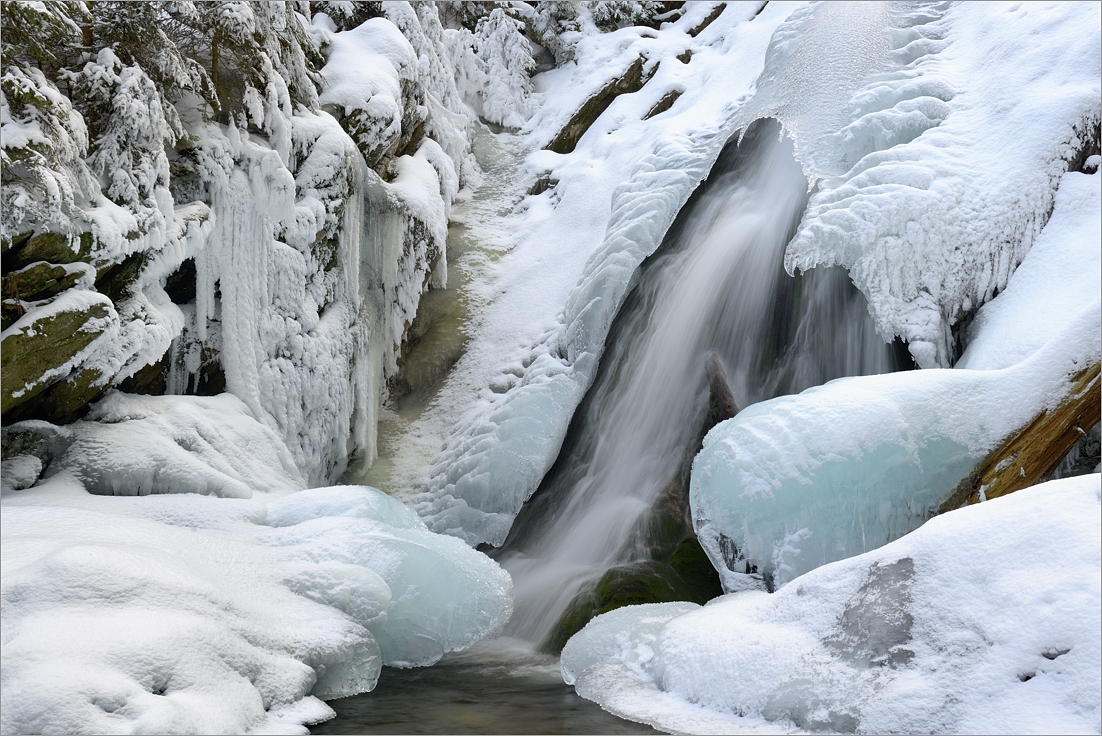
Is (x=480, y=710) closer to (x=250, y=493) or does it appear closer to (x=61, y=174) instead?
(x=250, y=493)

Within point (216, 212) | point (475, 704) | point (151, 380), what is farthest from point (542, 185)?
point (475, 704)

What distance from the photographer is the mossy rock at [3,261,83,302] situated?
4918 mm

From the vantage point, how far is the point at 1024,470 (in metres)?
4.70

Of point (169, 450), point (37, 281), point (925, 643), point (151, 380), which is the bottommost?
point (925, 643)

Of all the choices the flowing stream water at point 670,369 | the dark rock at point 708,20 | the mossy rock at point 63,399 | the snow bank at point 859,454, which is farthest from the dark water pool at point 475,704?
the dark rock at point 708,20

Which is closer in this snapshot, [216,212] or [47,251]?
A: [47,251]

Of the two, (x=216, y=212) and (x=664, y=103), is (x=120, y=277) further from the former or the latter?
(x=664, y=103)

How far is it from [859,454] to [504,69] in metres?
10.1

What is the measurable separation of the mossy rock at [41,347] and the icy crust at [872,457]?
4.06 meters

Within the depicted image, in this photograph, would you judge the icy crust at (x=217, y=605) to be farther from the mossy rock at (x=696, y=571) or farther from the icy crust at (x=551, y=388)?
the icy crust at (x=551, y=388)

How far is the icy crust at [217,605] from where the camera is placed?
10.8 ft

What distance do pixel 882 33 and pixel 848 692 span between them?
25.5 feet

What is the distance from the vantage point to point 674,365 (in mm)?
7609

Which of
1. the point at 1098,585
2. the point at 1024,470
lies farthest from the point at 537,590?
the point at 1098,585
